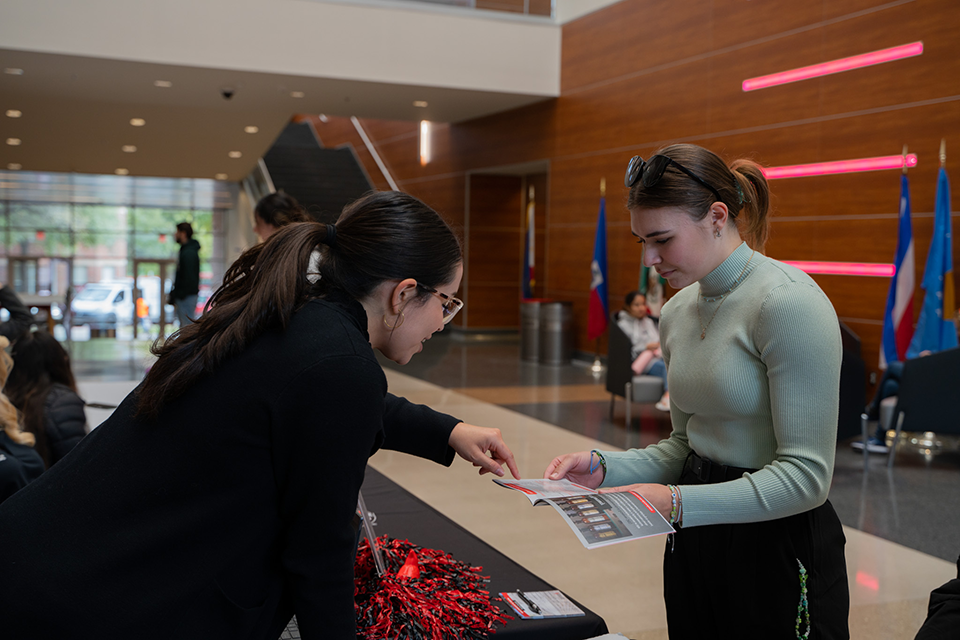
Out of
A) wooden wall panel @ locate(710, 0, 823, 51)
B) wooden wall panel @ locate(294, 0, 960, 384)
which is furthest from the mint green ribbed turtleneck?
wooden wall panel @ locate(710, 0, 823, 51)

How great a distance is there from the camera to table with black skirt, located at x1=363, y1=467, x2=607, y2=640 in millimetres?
1964

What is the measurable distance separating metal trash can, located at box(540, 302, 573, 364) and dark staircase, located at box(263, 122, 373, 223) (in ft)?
17.2

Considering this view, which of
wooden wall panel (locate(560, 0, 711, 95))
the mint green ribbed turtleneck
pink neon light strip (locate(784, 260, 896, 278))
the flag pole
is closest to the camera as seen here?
the mint green ribbed turtleneck

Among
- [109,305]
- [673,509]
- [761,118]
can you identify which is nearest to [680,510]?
[673,509]

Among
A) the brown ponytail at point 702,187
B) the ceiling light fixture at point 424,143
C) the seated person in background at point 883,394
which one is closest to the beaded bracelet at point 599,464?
the brown ponytail at point 702,187

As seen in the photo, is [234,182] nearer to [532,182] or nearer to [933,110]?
[532,182]

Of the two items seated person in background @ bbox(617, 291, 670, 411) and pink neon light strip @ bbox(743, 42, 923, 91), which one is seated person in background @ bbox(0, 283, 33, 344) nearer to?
seated person in background @ bbox(617, 291, 670, 411)

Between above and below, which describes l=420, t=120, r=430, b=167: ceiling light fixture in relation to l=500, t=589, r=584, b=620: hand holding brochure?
above

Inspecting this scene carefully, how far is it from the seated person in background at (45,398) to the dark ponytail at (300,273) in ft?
7.39

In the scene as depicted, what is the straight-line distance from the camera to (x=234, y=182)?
18172 mm

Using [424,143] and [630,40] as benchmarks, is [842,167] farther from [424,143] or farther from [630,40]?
[424,143]

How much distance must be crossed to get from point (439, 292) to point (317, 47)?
30.4ft

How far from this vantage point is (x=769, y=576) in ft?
5.02

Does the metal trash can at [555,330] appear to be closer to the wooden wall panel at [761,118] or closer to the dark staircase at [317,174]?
the wooden wall panel at [761,118]
